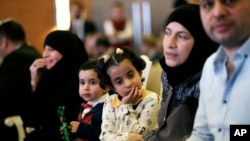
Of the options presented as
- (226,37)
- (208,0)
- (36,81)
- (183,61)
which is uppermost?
(208,0)

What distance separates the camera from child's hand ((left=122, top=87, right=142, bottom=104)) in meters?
2.25

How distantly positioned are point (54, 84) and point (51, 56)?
175 millimetres

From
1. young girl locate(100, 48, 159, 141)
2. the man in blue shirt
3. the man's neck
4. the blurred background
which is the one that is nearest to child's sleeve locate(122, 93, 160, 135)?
young girl locate(100, 48, 159, 141)

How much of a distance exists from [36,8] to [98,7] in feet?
3.43

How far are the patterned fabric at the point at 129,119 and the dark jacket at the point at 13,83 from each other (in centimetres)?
125

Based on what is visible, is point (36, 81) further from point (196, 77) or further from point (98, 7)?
point (98, 7)

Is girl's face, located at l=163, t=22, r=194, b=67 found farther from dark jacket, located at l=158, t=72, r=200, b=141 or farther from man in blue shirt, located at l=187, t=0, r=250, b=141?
man in blue shirt, located at l=187, t=0, r=250, b=141

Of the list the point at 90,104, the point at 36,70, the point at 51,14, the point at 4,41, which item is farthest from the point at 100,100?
the point at 51,14

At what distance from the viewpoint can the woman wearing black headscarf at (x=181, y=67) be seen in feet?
6.49

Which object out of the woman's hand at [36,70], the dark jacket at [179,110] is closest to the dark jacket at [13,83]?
the woman's hand at [36,70]

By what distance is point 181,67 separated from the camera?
207cm

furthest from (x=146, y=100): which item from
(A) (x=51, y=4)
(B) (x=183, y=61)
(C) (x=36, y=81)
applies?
(A) (x=51, y=4)

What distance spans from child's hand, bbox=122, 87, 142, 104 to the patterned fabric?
0.02 m

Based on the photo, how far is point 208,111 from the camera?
1706mm
